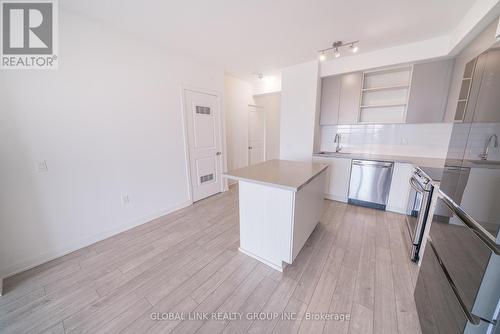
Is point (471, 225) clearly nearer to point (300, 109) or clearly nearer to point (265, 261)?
point (265, 261)

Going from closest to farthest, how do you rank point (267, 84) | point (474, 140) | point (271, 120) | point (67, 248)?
point (474, 140), point (67, 248), point (267, 84), point (271, 120)

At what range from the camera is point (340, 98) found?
11.1ft

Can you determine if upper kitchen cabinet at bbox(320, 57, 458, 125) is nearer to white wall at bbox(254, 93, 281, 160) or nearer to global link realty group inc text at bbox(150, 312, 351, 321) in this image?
white wall at bbox(254, 93, 281, 160)

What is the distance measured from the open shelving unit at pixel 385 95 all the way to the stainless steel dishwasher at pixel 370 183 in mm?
871

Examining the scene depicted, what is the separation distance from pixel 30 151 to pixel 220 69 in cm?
306

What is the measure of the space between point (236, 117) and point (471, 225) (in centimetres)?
412

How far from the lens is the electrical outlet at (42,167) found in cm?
184

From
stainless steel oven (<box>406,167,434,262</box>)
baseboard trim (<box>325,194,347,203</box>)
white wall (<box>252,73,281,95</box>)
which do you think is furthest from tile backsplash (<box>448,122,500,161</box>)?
white wall (<box>252,73,281,95</box>)

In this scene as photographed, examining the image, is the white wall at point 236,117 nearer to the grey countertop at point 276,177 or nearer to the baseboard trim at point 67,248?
the baseboard trim at point 67,248

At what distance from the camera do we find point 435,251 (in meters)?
1.21

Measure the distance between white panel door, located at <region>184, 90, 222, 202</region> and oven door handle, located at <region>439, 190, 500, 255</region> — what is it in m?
3.27

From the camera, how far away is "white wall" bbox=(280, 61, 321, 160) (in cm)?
342

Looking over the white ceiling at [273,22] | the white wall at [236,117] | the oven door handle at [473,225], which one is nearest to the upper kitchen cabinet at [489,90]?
the oven door handle at [473,225]

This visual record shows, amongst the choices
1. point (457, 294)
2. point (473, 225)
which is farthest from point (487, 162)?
point (457, 294)
